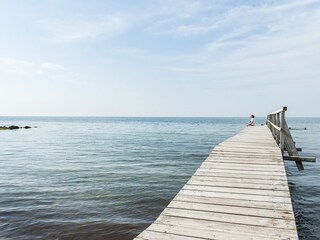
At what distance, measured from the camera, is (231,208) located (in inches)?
184

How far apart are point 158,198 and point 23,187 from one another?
5.74m

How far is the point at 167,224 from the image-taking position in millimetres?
4117

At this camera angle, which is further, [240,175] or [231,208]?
[240,175]

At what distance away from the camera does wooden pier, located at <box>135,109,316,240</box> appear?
3.84 m

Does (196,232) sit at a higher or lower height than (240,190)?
lower

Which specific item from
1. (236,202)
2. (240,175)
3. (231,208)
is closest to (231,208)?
(231,208)

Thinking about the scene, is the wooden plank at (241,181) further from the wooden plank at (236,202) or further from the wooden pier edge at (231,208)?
the wooden plank at (236,202)

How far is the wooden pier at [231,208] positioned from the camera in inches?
151

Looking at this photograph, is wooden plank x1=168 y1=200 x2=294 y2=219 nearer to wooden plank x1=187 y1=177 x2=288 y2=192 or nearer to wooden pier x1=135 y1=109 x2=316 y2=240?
wooden pier x1=135 y1=109 x2=316 y2=240

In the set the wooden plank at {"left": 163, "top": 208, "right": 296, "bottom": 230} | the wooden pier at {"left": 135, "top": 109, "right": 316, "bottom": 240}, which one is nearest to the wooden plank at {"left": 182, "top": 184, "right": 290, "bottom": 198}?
the wooden pier at {"left": 135, "top": 109, "right": 316, "bottom": 240}

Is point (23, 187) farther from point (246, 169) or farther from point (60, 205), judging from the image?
point (246, 169)

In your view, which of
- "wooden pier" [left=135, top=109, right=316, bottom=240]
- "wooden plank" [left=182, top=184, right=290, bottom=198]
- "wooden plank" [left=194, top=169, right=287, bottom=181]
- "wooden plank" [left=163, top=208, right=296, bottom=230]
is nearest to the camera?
"wooden pier" [left=135, top=109, right=316, bottom=240]

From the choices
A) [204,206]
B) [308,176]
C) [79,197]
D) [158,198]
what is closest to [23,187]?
[79,197]

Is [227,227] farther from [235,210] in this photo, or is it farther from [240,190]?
[240,190]
